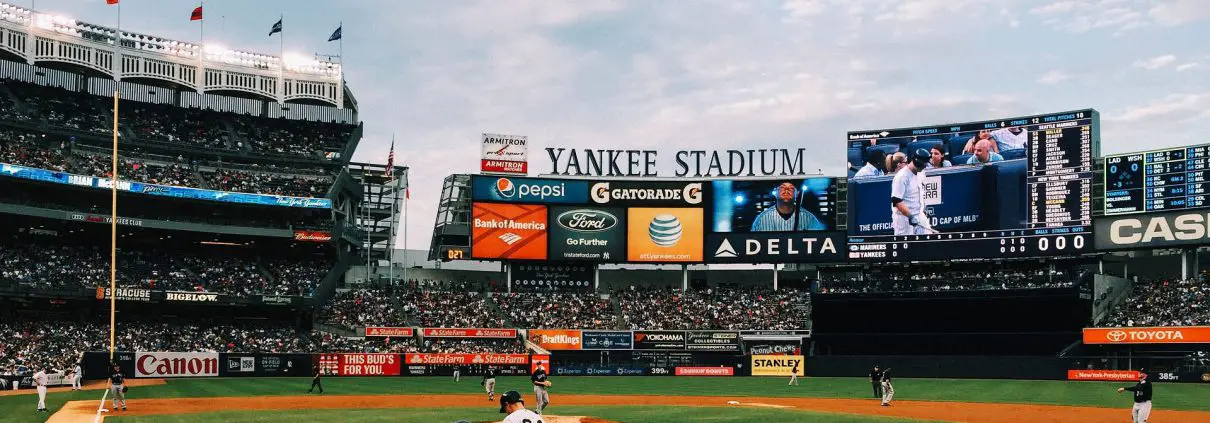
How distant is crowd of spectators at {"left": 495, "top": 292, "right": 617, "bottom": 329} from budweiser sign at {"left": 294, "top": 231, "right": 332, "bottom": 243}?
13.8m

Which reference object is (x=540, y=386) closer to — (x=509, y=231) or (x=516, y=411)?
(x=516, y=411)

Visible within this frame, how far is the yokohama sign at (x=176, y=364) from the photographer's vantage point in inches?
2270

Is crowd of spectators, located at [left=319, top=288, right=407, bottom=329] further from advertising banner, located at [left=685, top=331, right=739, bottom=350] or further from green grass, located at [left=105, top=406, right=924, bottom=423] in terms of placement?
green grass, located at [left=105, top=406, right=924, bottom=423]

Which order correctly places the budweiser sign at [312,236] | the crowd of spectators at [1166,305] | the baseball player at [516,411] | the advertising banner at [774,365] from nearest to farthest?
the baseball player at [516,411] < the crowd of spectators at [1166,305] < the advertising banner at [774,365] < the budweiser sign at [312,236]

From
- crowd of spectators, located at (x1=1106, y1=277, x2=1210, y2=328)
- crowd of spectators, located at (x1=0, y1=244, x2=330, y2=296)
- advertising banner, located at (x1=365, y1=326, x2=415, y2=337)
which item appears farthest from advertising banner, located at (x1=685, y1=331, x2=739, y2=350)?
crowd of spectators, located at (x1=0, y1=244, x2=330, y2=296)

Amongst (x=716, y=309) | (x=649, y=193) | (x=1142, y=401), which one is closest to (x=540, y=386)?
(x=1142, y=401)

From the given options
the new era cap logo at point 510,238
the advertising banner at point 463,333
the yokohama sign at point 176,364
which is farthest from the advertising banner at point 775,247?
the yokohama sign at point 176,364

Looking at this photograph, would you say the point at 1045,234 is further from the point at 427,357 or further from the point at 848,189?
the point at 427,357

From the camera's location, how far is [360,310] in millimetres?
77562

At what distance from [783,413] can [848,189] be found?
4504 centimetres

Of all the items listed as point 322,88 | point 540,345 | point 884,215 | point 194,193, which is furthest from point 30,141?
point 884,215

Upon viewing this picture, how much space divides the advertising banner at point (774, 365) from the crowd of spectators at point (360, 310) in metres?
25.9

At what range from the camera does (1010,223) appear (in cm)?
6975

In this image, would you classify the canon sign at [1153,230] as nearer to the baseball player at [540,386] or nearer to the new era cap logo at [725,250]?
the new era cap logo at [725,250]
